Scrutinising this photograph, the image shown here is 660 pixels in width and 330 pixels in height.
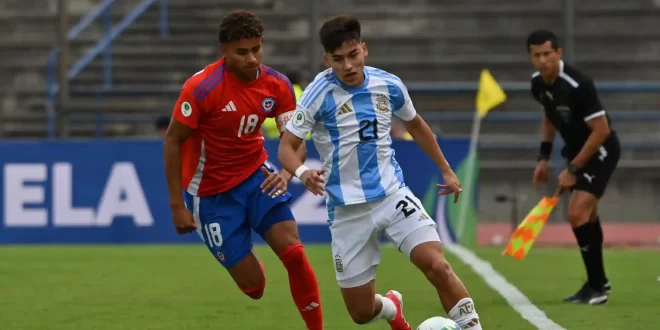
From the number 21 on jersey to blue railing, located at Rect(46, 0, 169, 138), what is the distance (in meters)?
14.3

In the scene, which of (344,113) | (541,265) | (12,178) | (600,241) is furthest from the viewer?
(12,178)

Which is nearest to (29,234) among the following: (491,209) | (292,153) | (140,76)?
(140,76)

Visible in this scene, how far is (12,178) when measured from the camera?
1619 cm

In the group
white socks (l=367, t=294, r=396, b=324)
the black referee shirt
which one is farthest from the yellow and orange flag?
white socks (l=367, t=294, r=396, b=324)

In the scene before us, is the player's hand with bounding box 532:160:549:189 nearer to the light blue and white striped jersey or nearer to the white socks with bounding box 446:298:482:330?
the light blue and white striped jersey

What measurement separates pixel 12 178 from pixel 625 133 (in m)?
10.1

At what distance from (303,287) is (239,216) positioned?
1.96 feet

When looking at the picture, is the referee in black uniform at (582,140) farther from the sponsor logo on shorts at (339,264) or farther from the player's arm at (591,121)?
the sponsor logo on shorts at (339,264)

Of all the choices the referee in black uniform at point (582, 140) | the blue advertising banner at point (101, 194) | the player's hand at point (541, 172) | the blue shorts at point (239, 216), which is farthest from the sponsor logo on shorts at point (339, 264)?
the blue advertising banner at point (101, 194)

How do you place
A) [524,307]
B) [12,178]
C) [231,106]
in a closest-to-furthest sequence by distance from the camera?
[231,106] < [524,307] < [12,178]

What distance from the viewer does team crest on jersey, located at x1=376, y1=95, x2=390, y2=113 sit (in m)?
6.83

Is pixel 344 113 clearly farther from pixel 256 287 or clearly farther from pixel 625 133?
pixel 625 133

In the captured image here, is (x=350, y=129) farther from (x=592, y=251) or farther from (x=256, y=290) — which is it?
(x=592, y=251)

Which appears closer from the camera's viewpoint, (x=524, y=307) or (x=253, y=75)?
(x=253, y=75)
